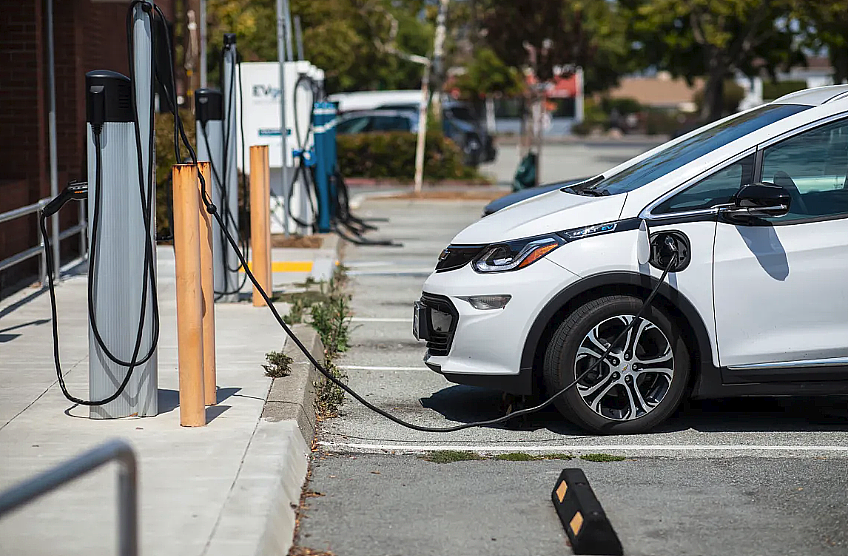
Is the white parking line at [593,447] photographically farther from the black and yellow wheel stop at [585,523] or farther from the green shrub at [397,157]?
the green shrub at [397,157]

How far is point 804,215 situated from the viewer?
627 centimetres

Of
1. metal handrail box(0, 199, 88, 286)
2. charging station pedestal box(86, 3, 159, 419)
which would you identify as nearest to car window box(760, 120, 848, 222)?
charging station pedestal box(86, 3, 159, 419)

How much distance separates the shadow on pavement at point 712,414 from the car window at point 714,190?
4.10 ft

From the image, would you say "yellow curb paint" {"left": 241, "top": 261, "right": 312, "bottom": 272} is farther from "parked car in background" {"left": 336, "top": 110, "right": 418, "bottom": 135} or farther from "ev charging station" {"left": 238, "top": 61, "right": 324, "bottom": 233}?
"parked car in background" {"left": 336, "top": 110, "right": 418, "bottom": 135}

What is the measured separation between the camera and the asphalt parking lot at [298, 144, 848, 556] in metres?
4.79

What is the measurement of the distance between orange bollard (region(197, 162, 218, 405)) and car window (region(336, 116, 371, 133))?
2454cm

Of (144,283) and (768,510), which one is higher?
(144,283)

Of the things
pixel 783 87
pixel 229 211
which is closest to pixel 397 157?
pixel 229 211

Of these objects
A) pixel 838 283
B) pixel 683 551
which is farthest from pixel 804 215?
pixel 683 551

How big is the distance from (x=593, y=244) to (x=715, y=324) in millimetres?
761

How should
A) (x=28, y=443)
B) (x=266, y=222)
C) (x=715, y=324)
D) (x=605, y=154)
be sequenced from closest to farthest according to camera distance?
1. (x=28, y=443)
2. (x=715, y=324)
3. (x=266, y=222)
4. (x=605, y=154)

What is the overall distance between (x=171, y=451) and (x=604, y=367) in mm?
2279

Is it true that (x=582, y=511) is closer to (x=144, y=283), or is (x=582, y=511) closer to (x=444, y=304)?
(x=444, y=304)

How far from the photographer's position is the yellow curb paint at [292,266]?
1229cm
